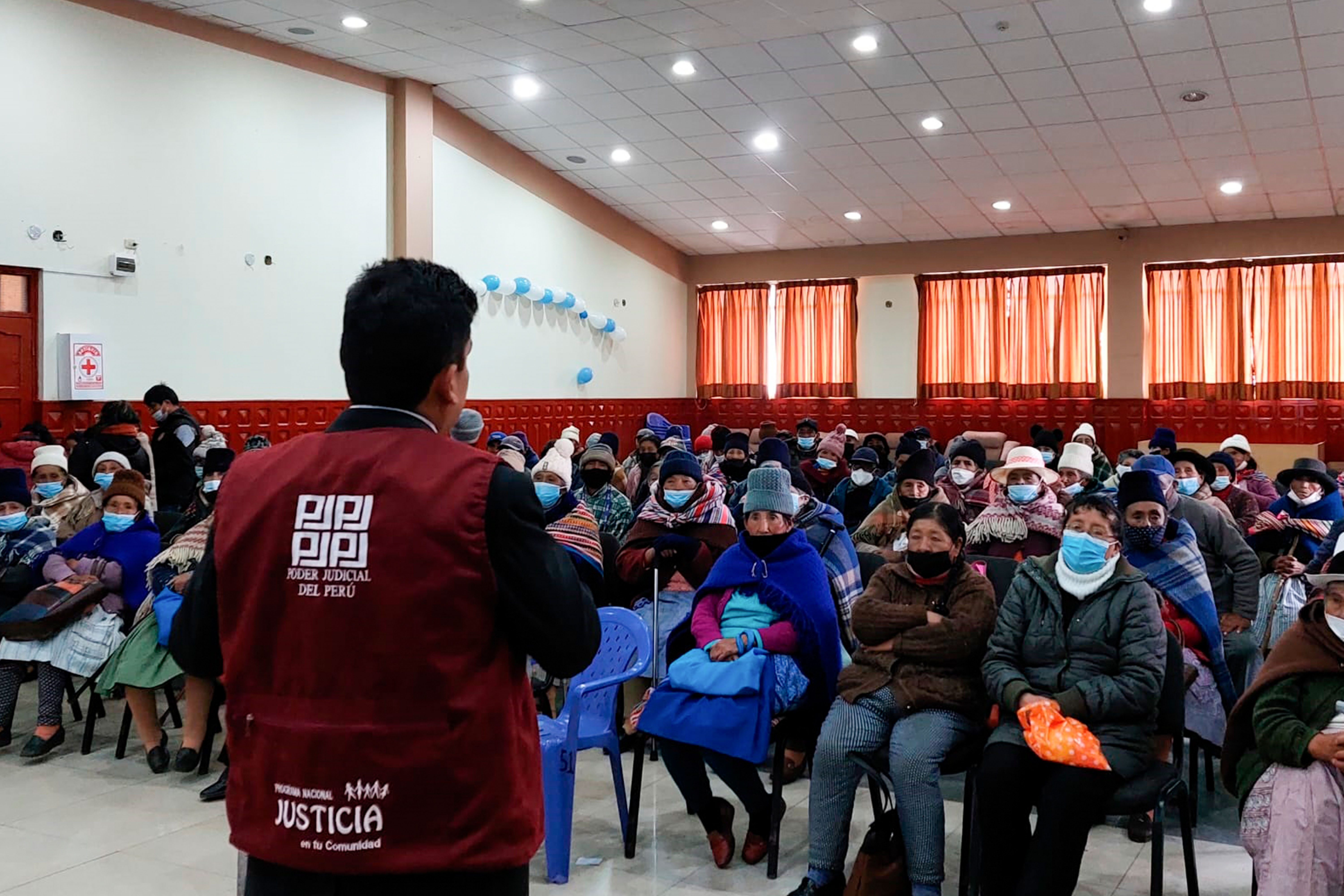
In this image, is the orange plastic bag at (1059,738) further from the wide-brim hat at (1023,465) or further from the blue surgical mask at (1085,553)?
the wide-brim hat at (1023,465)

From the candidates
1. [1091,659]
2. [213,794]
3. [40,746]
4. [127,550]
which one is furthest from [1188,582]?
[40,746]

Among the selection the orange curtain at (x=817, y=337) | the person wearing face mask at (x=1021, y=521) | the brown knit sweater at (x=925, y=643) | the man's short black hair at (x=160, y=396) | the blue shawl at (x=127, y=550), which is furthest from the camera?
the orange curtain at (x=817, y=337)

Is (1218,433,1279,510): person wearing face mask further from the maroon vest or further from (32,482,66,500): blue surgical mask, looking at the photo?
(32,482,66,500): blue surgical mask

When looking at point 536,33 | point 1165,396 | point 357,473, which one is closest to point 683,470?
point 357,473

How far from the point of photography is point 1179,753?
137 inches

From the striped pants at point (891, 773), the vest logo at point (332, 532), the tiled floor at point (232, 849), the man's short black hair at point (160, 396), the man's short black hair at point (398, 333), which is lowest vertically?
the tiled floor at point (232, 849)

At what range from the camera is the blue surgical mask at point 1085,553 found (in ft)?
11.0

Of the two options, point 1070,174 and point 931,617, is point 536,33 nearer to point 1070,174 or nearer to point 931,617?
point 1070,174

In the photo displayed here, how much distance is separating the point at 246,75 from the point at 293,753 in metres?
9.76

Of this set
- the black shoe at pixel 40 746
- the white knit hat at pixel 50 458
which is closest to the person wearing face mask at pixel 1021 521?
the black shoe at pixel 40 746

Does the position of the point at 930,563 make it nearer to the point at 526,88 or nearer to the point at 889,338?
the point at 526,88

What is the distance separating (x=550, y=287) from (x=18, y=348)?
6.28 metres

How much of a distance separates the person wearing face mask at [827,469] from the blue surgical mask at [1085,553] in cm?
494

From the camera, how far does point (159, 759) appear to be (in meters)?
4.77
